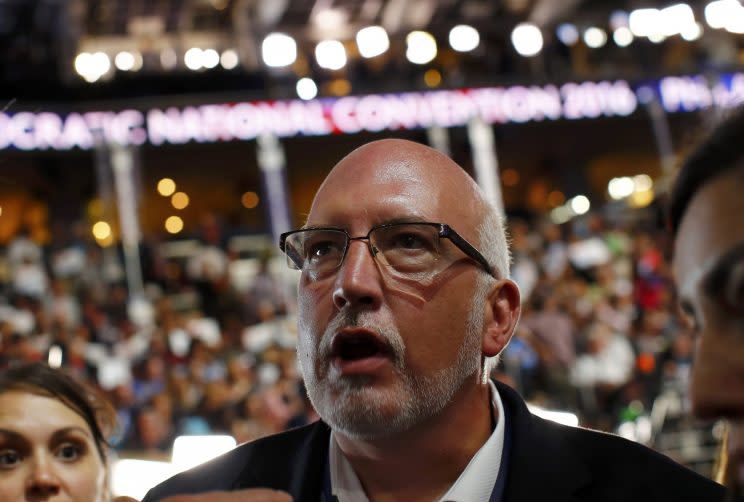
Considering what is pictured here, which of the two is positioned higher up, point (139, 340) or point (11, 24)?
point (11, 24)

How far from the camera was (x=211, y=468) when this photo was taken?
2.19m

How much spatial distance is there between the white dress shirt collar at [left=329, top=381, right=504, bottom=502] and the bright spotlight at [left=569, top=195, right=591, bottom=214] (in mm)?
17679

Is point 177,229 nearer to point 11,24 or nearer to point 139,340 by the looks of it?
point 11,24

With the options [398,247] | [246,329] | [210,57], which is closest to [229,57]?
[210,57]

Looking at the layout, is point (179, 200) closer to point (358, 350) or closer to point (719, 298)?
point (358, 350)

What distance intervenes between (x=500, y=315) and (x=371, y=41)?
18853 mm

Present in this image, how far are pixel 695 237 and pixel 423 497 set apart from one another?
115 centimetres

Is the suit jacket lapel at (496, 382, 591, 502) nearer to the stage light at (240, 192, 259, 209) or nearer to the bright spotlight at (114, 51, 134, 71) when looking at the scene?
the stage light at (240, 192, 259, 209)

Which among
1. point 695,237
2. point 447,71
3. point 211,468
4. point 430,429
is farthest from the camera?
point 447,71

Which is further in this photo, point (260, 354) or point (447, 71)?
point (447, 71)

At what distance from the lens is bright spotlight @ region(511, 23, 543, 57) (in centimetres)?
1920

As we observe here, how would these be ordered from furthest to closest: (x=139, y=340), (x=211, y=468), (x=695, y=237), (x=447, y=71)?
1. (x=447, y=71)
2. (x=139, y=340)
3. (x=211, y=468)
4. (x=695, y=237)

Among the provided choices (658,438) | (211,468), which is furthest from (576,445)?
(658,438)

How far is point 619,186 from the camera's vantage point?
73.2ft
